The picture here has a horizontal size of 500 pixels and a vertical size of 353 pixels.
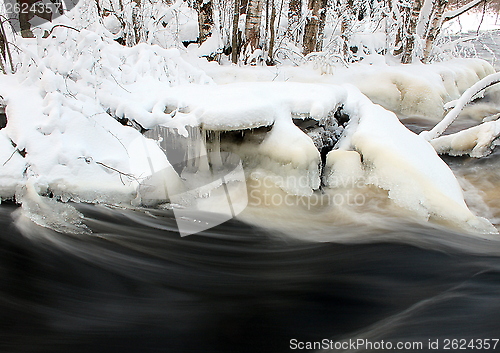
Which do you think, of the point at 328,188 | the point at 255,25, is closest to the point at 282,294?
the point at 328,188

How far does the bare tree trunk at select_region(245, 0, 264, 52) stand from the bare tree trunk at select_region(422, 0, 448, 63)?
455 cm

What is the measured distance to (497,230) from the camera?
3.20 meters

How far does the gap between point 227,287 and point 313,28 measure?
650 centimetres

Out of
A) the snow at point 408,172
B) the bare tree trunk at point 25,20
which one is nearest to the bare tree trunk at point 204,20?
the bare tree trunk at point 25,20

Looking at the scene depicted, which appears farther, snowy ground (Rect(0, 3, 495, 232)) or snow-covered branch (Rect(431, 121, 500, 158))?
snow-covered branch (Rect(431, 121, 500, 158))

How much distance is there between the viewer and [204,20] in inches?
293

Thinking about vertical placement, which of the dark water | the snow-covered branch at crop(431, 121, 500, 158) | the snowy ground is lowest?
the dark water

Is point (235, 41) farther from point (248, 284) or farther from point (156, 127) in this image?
Result: point (248, 284)

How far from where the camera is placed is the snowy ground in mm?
2971

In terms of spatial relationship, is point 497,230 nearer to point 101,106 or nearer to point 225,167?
point 225,167

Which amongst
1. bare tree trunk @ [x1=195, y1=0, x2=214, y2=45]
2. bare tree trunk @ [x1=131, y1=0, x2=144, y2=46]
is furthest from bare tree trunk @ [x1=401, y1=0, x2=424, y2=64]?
bare tree trunk @ [x1=131, y1=0, x2=144, y2=46]

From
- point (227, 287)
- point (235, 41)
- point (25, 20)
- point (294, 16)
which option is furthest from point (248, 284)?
point (294, 16)

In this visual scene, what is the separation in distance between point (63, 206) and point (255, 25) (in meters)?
5.47

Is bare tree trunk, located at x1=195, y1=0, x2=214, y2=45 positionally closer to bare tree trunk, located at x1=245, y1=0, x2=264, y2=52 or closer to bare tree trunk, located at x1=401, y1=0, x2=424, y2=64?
bare tree trunk, located at x1=245, y1=0, x2=264, y2=52
